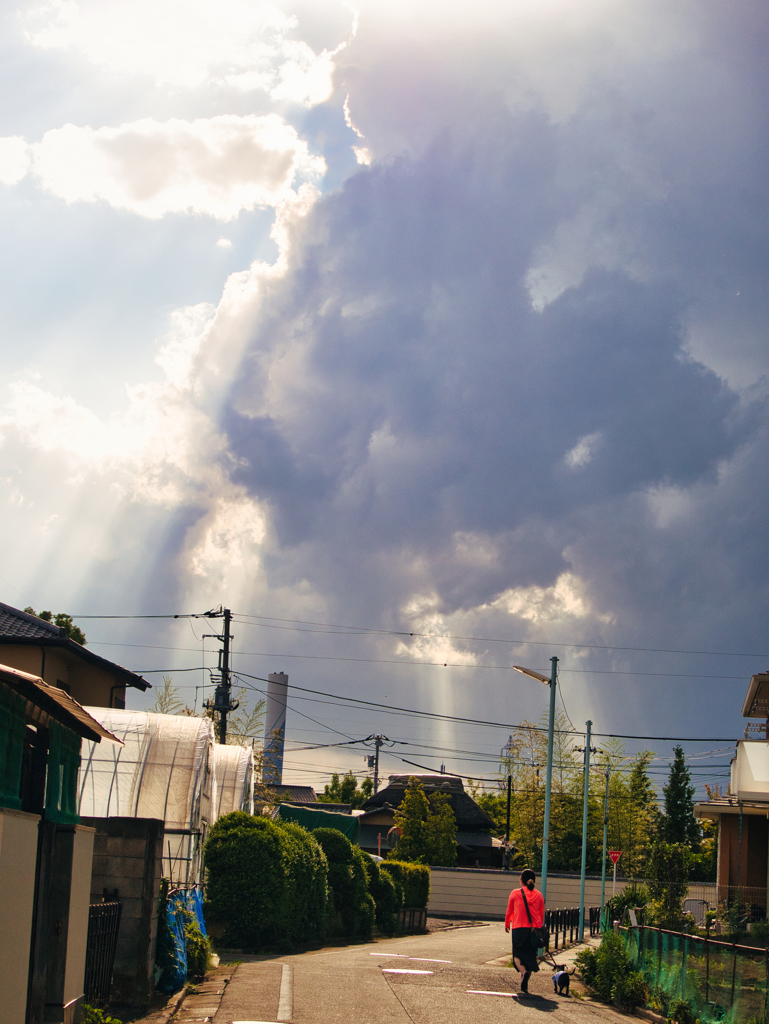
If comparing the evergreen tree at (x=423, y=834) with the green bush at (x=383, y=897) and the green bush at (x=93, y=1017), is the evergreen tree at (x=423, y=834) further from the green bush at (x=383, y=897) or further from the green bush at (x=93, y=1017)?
the green bush at (x=93, y=1017)

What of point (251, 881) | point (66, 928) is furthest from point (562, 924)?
point (66, 928)

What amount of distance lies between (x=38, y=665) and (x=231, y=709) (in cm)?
2127

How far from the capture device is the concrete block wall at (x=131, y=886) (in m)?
11.1

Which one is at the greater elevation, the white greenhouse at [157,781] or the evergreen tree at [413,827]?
the white greenhouse at [157,781]

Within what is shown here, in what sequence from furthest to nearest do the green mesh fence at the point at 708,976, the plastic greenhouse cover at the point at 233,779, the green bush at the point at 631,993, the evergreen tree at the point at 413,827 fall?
1. the evergreen tree at the point at 413,827
2. the plastic greenhouse cover at the point at 233,779
3. the green bush at the point at 631,993
4. the green mesh fence at the point at 708,976

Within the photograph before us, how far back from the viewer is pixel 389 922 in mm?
29359

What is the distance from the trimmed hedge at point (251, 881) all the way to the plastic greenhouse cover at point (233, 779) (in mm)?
6839

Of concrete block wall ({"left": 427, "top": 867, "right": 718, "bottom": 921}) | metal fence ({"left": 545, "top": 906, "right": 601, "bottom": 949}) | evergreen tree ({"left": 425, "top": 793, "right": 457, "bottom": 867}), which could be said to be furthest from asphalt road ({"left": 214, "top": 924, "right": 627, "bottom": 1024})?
evergreen tree ({"left": 425, "top": 793, "right": 457, "bottom": 867})

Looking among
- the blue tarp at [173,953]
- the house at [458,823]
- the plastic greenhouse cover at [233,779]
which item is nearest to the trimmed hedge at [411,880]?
the plastic greenhouse cover at [233,779]

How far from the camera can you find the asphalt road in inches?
427

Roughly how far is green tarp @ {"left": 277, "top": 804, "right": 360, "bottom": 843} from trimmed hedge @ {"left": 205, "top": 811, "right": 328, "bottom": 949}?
35.7 feet

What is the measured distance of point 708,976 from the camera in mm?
11758

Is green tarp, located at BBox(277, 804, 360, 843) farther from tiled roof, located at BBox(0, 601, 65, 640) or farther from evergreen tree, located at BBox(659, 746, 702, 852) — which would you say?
Result: evergreen tree, located at BBox(659, 746, 702, 852)

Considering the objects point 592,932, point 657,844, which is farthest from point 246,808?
point 592,932
